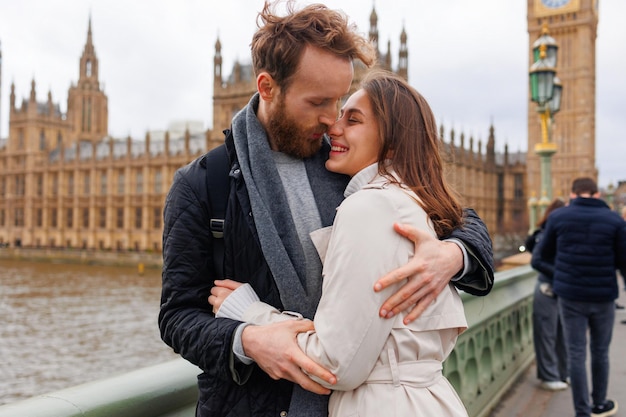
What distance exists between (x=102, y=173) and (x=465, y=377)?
48.1 meters

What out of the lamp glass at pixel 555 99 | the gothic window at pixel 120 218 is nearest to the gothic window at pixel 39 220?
the gothic window at pixel 120 218

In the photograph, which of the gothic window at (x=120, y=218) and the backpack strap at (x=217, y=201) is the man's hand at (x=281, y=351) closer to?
the backpack strap at (x=217, y=201)

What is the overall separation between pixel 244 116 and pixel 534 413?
3.27m

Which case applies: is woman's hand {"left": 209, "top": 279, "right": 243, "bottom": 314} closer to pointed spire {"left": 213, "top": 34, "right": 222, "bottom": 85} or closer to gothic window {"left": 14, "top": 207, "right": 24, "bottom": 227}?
pointed spire {"left": 213, "top": 34, "right": 222, "bottom": 85}

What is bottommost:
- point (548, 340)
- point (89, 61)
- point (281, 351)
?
point (548, 340)

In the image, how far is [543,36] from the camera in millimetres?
8492

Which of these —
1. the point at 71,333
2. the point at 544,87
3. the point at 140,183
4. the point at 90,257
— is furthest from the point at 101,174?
the point at 544,87

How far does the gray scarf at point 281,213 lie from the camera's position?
1.42 metres

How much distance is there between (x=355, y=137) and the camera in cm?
151

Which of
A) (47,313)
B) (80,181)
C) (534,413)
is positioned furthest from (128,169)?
(534,413)

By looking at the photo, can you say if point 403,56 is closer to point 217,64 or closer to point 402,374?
point 217,64

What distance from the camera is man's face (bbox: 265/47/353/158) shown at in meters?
1.46

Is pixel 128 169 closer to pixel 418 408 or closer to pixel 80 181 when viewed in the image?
pixel 80 181

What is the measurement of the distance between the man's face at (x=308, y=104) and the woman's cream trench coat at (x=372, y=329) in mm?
253
